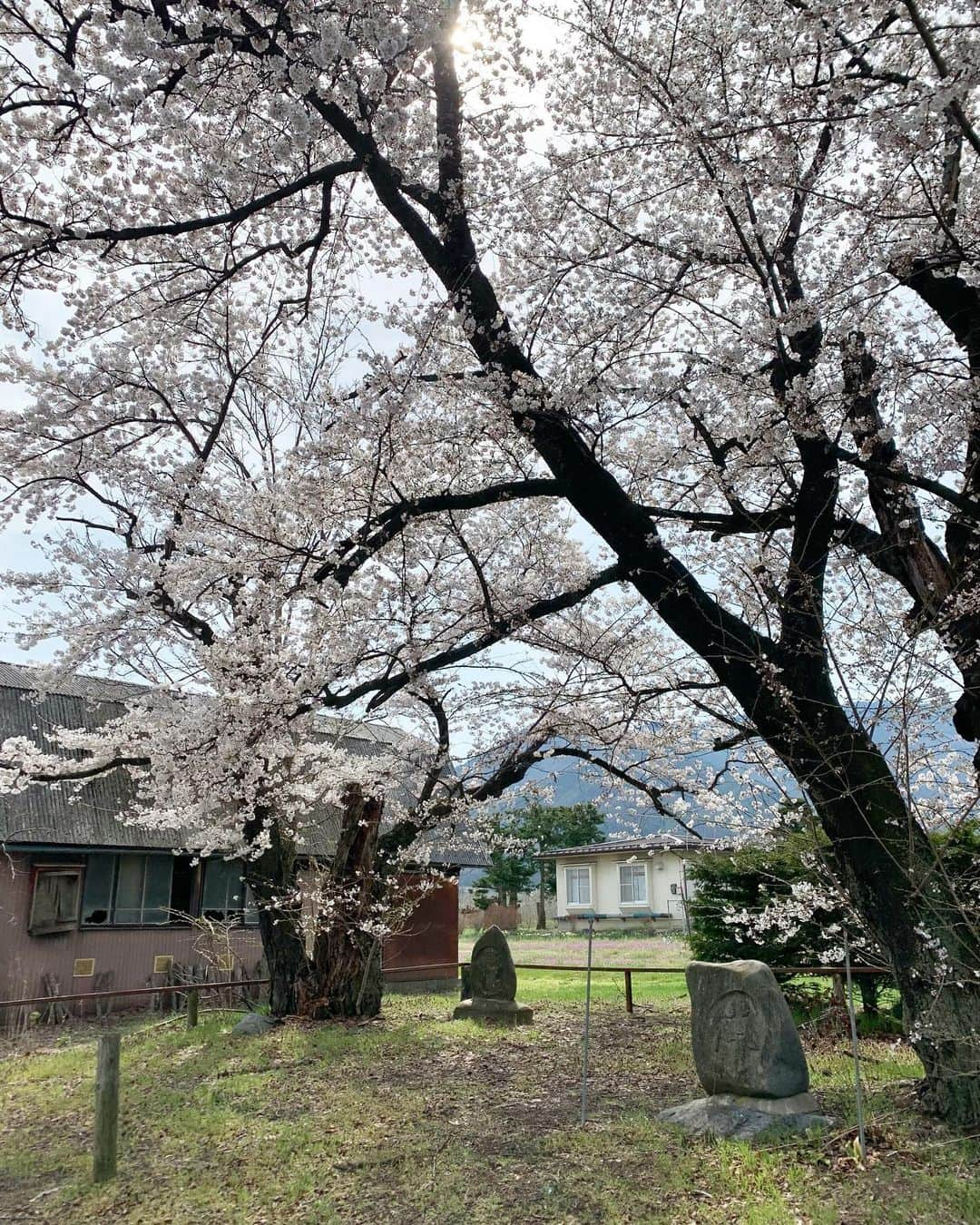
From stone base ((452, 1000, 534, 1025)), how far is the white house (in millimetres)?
19493

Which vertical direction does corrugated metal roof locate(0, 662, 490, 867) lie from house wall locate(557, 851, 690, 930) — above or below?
above

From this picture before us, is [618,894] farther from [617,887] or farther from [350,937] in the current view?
[350,937]

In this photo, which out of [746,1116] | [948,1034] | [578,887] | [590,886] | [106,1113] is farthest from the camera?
[578,887]

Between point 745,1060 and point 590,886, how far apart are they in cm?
2993

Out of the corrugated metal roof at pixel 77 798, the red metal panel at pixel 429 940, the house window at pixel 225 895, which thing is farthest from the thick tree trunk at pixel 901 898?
the house window at pixel 225 895

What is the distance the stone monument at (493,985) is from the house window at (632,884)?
22020 mm

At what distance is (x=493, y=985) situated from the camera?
41.5 ft

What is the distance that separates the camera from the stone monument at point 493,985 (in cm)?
1224

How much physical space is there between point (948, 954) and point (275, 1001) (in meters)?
9.51

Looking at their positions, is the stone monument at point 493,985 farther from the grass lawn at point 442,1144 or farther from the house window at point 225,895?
the house window at point 225,895

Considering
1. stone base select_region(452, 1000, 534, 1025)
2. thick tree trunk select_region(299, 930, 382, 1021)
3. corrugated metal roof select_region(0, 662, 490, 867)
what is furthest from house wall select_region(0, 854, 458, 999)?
stone base select_region(452, 1000, 534, 1025)

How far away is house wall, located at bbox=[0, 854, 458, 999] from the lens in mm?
13883

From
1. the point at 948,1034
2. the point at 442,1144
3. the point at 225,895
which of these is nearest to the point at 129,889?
the point at 225,895

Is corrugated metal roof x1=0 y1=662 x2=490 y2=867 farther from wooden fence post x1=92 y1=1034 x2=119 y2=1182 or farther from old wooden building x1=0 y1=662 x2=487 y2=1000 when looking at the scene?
wooden fence post x1=92 y1=1034 x2=119 y2=1182
